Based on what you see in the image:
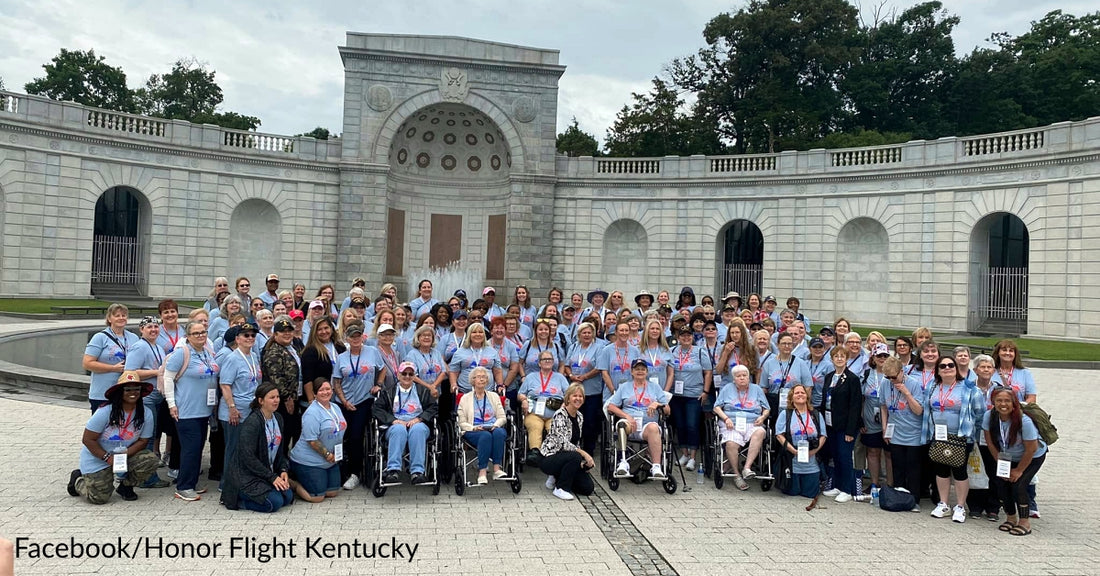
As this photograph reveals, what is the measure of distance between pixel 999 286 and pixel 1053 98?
70.6 feet

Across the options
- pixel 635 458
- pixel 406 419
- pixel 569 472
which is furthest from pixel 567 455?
pixel 406 419

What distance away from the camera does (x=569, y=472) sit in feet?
25.7

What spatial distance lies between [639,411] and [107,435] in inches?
209

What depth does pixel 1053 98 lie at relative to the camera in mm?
40688

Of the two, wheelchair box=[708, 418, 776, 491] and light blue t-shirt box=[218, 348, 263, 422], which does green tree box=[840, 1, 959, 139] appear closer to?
wheelchair box=[708, 418, 776, 491]

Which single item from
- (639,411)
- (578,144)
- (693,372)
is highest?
(578,144)

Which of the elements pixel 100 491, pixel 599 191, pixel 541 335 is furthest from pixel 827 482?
pixel 599 191

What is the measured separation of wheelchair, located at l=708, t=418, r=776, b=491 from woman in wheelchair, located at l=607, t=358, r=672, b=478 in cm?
67

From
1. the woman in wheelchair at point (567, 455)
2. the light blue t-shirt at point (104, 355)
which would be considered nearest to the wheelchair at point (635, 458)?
the woman in wheelchair at point (567, 455)

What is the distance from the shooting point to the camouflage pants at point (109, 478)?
6.86 metres

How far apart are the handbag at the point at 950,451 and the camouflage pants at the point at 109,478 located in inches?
299

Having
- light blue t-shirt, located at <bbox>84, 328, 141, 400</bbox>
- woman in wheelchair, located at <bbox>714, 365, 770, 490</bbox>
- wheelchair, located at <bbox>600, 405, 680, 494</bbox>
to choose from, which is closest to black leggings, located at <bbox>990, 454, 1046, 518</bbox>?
woman in wheelchair, located at <bbox>714, 365, 770, 490</bbox>

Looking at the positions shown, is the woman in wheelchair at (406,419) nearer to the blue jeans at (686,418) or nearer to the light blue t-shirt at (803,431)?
the blue jeans at (686,418)

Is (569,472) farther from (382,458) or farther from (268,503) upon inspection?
(268,503)
